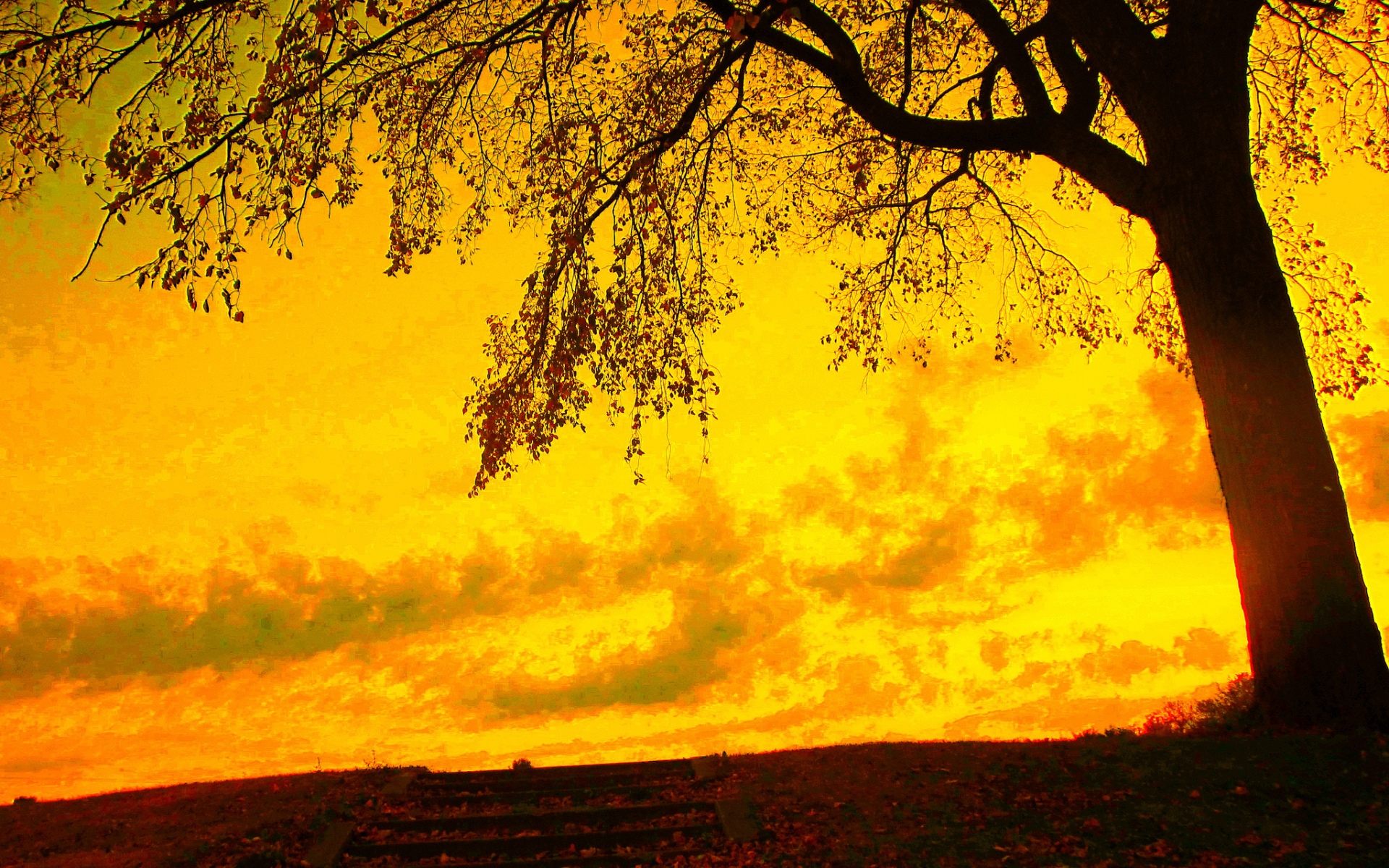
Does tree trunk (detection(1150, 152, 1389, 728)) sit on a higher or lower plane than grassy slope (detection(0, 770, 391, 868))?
higher

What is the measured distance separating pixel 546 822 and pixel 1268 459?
316 inches

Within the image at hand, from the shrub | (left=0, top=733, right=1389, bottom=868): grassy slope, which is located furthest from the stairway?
the shrub

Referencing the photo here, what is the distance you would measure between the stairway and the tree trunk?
529cm

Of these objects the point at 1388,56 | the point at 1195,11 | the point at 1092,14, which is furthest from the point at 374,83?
the point at 1388,56

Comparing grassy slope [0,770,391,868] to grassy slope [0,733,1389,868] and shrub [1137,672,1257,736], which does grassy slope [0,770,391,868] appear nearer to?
grassy slope [0,733,1389,868]

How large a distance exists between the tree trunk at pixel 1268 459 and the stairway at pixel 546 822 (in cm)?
529

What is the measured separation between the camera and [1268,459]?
8.83 meters

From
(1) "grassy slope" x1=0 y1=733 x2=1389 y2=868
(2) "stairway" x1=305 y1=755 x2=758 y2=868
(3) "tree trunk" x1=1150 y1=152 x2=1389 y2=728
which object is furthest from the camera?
(2) "stairway" x1=305 y1=755 x2=758 y2=868

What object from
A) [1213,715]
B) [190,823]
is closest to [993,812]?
[1213,715]

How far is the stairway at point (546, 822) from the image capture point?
8.92 meters

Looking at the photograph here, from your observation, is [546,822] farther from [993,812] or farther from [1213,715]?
[1213,715]

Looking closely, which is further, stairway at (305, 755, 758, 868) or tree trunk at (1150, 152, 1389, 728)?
stairway at (305, 755, 758, 868)

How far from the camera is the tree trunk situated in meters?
8.55

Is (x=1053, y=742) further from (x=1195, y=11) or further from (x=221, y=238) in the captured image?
(x=221, y=238)
